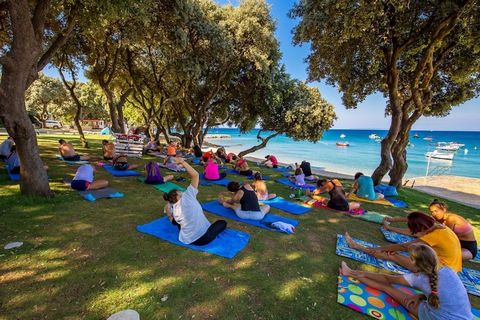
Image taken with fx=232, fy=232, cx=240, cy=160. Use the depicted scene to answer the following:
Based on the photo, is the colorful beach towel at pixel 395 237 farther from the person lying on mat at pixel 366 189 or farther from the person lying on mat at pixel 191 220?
the person lying on mat at pixel 191 220

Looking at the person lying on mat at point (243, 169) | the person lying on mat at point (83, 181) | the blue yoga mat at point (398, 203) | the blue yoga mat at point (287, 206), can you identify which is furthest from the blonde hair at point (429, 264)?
the person lying on mat at point (243, 169)

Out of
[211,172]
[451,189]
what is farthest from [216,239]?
[451,189]

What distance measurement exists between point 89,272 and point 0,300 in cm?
96

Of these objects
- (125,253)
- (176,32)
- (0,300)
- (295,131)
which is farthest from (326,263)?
(295,131)

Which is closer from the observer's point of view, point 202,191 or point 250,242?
point 250,242

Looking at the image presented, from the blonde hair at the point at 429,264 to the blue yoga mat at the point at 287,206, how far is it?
13.5 feet

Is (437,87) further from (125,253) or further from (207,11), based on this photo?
(125,253)

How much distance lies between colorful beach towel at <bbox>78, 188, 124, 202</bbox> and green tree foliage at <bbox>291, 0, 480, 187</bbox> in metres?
8.62

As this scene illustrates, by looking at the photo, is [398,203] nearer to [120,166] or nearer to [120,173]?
[120,173]

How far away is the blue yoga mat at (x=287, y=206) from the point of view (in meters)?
7.33

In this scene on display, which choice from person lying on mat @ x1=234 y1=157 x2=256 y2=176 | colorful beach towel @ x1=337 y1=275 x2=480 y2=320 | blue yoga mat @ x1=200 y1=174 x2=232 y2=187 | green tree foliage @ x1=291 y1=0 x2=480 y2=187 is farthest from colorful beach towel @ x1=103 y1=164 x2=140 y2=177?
green tree foliage @ x1=291 y1=0 x2=480 y2=187

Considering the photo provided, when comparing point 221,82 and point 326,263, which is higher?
point 221,82

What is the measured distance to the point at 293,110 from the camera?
17.4 m

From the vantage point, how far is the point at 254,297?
134 inches
